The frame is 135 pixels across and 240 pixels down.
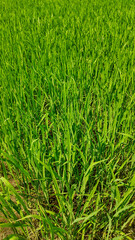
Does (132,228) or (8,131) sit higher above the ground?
(8,131)

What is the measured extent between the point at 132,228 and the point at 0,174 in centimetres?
67

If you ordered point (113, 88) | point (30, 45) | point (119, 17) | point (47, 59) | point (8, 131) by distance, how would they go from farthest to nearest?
point (119, 17) < point (30, 45) < point (47, 59) < point (113, 88) < point (8, 131)

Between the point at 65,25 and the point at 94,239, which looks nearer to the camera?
the point at 94,239

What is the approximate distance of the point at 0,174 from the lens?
1.09 metres

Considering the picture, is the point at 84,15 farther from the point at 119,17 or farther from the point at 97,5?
the point at 97,5

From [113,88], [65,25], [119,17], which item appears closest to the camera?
[113,88]

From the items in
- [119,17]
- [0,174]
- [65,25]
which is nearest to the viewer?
[0,174]

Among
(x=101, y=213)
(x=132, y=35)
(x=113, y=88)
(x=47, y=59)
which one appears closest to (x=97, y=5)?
(x=132, y=35)

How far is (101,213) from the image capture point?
0.79 metres

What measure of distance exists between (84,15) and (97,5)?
779 millimetres

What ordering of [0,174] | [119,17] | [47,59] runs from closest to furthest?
[0,174] → [47,59] → [119,17]

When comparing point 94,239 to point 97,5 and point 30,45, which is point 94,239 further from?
point 97,5

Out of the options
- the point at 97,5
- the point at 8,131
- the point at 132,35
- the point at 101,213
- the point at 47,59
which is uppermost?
the point at 97,5

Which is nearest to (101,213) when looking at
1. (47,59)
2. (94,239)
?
(94,239)
